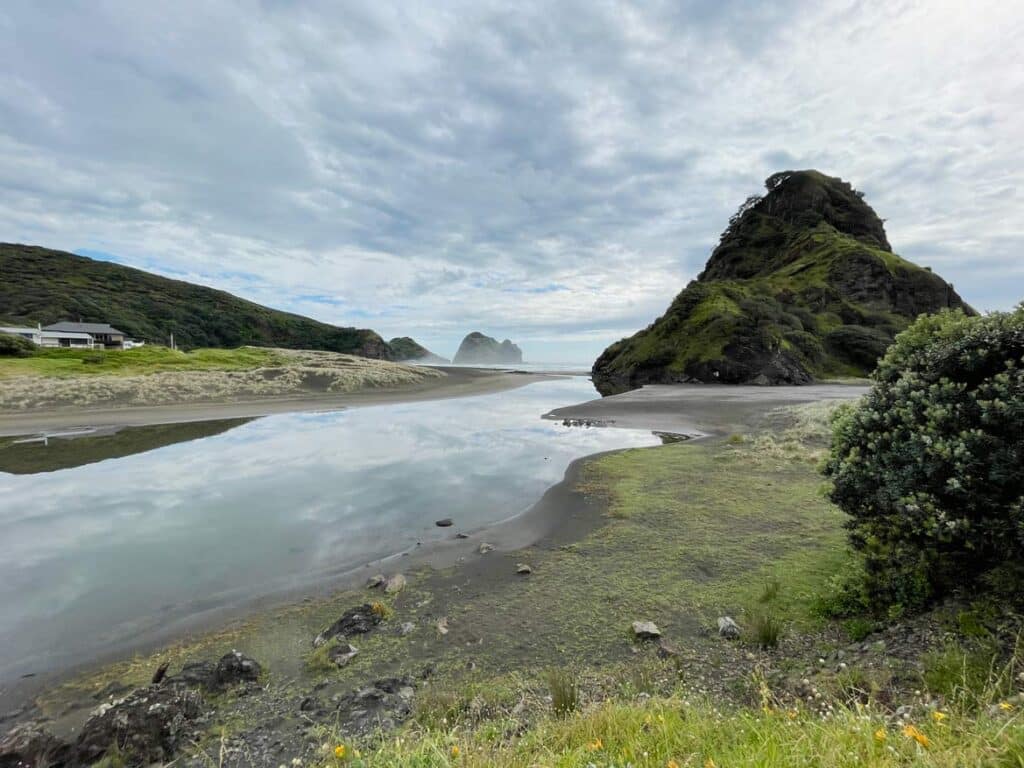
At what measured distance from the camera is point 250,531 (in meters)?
10.3

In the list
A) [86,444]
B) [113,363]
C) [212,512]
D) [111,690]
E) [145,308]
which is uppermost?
[145,308]

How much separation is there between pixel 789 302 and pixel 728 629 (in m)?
90.6

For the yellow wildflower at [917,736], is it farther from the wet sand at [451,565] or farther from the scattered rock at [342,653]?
the wet sand at [451,565]

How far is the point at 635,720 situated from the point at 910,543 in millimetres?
4242

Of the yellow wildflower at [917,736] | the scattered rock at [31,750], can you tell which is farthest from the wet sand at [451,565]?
the yellow wildflower at [917,736]

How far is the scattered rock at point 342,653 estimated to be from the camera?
569 cm

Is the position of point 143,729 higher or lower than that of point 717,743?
lower

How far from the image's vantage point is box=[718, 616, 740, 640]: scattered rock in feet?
18.8

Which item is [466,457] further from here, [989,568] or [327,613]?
[989,568]

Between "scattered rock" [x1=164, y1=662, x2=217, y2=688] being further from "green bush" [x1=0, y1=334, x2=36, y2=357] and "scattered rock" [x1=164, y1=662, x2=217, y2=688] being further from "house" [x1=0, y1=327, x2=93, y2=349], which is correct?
"house" [x1=0, y1=327, x2=93, y2=349]

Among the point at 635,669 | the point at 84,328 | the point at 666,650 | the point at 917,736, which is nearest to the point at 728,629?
the point at 666,650

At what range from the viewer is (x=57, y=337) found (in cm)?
8356

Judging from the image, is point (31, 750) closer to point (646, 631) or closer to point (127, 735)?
point (127, 735)

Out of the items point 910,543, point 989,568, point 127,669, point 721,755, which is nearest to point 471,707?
point 721,755
